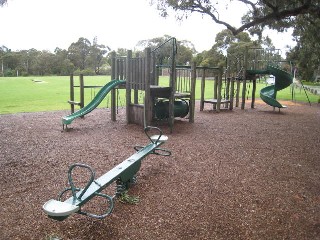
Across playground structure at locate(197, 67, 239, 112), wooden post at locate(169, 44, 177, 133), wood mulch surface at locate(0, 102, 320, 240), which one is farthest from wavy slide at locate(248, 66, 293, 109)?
wooden post at locate(169, 44, 177, 133)

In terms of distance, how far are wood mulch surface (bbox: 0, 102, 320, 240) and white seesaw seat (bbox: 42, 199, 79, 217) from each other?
385 mm

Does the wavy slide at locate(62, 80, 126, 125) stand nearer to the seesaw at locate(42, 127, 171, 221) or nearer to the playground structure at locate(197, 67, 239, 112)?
the playground structure at locate(197, 67, 239, 112)

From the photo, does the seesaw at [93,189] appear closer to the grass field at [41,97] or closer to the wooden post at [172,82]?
the wooden post at [172,82]

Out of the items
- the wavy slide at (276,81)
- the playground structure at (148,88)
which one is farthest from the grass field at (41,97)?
the wavy slide at (276,81)

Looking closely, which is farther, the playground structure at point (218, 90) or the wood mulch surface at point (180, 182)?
the playground structure at point (218, 90)

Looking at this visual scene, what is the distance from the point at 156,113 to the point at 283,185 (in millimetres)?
5487

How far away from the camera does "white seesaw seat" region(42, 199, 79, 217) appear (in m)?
2.92

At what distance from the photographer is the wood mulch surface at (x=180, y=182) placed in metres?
3.46

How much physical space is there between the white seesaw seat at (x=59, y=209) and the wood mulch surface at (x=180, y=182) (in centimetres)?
38

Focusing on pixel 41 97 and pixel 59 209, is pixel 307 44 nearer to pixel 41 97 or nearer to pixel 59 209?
pixel 41 97

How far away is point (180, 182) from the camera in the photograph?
4.85 meters

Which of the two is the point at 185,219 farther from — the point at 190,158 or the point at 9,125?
the point at 9,125

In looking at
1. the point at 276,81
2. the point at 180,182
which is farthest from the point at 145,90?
the point at 276,81

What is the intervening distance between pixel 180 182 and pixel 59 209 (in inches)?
89.6
